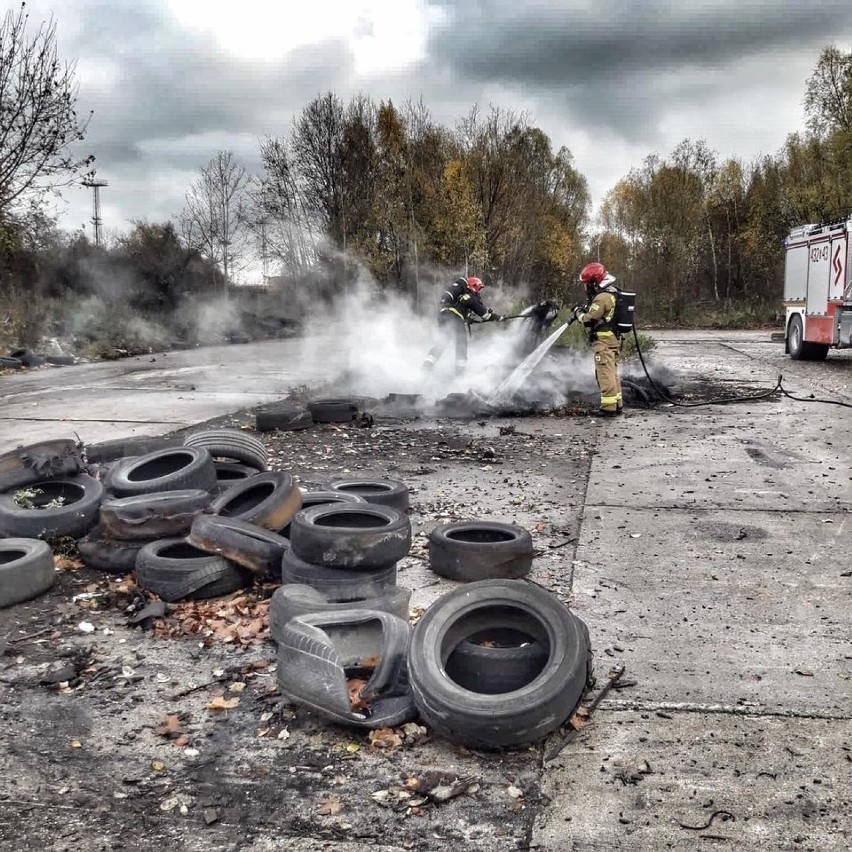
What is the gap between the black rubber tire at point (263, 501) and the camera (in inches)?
199

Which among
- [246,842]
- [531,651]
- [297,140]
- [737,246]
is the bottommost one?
[246,842]

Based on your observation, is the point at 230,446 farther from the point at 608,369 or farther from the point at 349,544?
the point at 608,369

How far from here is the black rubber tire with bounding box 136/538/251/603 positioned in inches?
178

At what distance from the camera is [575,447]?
30.2ft

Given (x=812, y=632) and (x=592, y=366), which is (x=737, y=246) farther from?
(x=812, y=632)

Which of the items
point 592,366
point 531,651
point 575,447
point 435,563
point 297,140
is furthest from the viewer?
point 297,140

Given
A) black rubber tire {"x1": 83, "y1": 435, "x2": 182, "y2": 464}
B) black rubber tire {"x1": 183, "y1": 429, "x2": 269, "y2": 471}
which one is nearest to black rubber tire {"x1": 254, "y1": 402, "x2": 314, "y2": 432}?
black rubber tire {"x1": 83, "y1": 435, "x2": 182, "y2": 464}

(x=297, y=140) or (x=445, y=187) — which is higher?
(x=297, y=140)

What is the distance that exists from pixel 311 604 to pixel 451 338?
1002 centimetres

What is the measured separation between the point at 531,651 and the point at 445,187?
928 inches

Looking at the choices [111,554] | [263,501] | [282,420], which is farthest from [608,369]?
[111,554]

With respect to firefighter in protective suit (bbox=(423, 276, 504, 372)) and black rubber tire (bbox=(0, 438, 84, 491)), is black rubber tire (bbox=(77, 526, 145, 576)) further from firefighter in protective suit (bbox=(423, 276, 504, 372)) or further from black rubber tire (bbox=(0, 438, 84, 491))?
firefighter in protective suit (bbox=(423, 276, 504, 372))

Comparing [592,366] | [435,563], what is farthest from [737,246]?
[435,563]

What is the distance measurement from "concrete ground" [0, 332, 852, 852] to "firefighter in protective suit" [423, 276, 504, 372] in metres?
3.57
